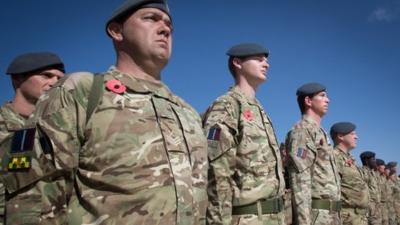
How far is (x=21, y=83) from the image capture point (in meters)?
4.52

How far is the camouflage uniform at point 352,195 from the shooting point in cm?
797

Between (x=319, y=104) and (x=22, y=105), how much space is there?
15.6 ft

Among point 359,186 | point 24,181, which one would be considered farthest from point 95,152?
point 359,186

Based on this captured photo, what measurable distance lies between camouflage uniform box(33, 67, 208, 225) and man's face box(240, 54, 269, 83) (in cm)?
275

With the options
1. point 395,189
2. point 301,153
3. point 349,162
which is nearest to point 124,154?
point 301,153

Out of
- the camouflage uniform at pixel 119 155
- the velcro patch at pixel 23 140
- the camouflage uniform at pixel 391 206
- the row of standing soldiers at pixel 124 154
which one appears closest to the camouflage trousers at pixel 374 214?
the camouflage uniform at pixel 391 206

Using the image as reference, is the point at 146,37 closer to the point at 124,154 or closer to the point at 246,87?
the point at 124,154

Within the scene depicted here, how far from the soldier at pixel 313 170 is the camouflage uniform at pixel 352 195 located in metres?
1.92

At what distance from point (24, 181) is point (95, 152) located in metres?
0.39

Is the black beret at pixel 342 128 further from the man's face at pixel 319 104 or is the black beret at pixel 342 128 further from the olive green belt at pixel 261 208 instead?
the olive green belt at pixel 261 208

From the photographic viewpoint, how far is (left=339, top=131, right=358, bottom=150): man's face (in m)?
8.95

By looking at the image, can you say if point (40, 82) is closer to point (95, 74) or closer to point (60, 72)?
point (60, 72)

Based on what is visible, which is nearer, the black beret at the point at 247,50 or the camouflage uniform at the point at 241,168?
the camouflage uniform at the point at 241,168

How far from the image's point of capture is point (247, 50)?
5125 mm
